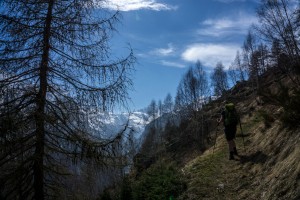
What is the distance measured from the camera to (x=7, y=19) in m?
6.08

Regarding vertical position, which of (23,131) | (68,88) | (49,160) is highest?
(68,88)

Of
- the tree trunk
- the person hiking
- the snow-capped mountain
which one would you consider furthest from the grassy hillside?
the tree trunk

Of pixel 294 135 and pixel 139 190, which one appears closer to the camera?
pixel 294 135

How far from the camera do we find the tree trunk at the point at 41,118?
5.44 meters

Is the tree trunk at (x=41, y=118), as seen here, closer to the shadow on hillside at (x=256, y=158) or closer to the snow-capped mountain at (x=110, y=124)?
the snow-capped mountain at (x=110, y=124)

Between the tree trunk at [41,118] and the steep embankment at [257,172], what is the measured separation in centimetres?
434

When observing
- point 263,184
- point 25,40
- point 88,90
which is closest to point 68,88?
point 88,90

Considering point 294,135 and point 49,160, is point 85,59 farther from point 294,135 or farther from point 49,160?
point 294,135

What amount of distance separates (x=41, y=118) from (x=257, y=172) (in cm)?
→ 550

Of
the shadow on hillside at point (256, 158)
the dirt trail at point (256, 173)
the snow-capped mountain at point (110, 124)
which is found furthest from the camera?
the shadow on hillside at point (256, 158)

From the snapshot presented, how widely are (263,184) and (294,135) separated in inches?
65.9

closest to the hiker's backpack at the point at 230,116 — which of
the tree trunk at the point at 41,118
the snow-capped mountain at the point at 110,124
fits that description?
the snow-capped mountain at the point at 110,124

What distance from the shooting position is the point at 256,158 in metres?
9.12

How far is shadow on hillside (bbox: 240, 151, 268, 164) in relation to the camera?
8.66 m
